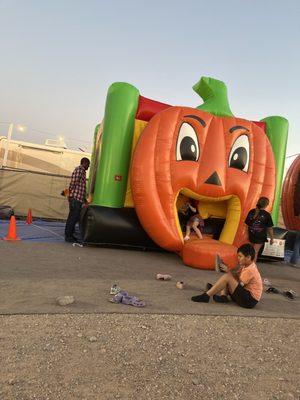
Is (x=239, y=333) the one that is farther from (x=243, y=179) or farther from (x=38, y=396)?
(x=243, y=179)

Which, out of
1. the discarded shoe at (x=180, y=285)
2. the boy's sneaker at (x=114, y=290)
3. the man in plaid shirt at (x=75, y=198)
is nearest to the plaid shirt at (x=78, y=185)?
the man in plaid shirt at (x=75, y=198)

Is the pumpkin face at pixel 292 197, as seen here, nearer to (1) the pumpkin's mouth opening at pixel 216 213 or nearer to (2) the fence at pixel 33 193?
(1) the pumpkin's mouth opening at pixel 216 213

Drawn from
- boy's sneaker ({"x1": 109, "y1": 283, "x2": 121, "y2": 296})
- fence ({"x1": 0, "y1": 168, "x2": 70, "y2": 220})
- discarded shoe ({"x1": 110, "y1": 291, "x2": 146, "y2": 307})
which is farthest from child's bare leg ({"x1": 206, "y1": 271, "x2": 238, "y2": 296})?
fence ({"x1": 0, "y1": 168, "x2": 70, "y2": 220})

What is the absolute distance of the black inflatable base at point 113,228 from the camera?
6715mm

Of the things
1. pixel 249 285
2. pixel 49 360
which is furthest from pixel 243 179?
pixel 49 360

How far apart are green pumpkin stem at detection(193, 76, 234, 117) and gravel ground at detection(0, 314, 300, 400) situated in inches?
186

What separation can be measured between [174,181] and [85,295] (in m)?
3.10

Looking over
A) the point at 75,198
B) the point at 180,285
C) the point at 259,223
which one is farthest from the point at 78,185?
the point at 180,285

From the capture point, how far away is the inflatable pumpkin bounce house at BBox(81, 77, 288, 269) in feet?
20.8

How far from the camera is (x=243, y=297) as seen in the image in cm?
388

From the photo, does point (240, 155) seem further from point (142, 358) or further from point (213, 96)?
point (142, 358)

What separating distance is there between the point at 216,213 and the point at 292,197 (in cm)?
356

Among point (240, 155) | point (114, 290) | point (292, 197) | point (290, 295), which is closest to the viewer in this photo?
point (114, 290)

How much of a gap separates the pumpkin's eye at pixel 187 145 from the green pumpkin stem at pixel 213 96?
0.89m
